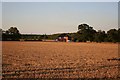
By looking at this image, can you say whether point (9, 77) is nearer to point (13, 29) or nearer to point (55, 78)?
A: point (55, 78)

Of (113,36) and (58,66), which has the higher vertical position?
(113,36)

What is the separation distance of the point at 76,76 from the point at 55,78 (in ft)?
→ 3.77

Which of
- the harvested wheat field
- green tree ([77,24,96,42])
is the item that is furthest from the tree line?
the harvested wheat field

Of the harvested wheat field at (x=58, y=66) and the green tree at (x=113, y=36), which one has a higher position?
the green tree at (x=113, y=36)

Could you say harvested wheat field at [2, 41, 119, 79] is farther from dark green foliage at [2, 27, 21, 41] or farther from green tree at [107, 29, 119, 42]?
dark green foliage at [2, 27, 21, 41]

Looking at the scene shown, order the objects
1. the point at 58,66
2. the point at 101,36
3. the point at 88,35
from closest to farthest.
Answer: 1. the point at 58,66
2. the point at 101,36
3. the point at 88,35

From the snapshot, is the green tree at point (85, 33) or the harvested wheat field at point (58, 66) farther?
the green tree at point (85, 33)

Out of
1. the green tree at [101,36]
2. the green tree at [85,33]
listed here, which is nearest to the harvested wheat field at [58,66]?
the green tree at [101,36]

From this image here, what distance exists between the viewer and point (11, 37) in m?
134

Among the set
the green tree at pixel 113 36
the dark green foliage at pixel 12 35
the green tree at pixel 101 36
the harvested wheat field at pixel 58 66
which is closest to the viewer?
the harvested wheat field at pixel 58 66

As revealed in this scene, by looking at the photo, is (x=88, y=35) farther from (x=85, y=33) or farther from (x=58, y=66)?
(x=58, y=66)

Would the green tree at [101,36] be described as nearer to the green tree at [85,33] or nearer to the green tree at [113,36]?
the green tree at [113,36]

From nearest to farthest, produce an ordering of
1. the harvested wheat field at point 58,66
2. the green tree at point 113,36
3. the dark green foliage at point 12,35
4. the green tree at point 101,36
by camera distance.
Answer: the harvested wheat field at point 58,66 < the green tree at point 113,36 < the green tree at point 101,36 < the dark green foliage at point 12,35

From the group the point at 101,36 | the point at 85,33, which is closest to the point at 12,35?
the point at 85,33
